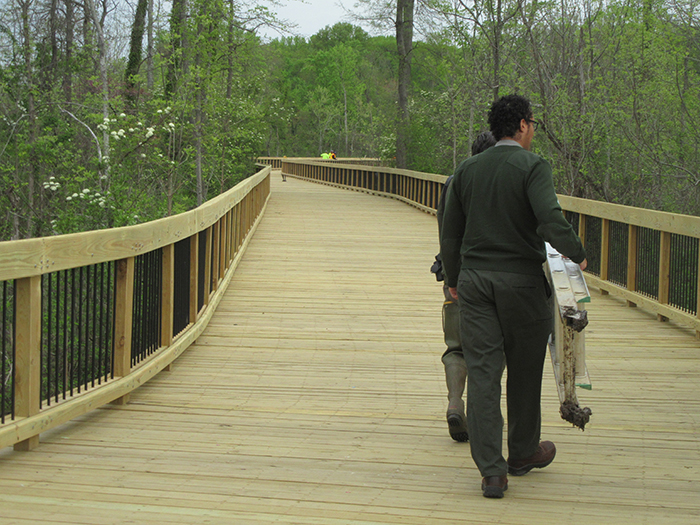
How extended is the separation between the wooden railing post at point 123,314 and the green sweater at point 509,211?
2.17m

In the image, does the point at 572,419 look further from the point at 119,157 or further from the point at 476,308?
the point at 119,157

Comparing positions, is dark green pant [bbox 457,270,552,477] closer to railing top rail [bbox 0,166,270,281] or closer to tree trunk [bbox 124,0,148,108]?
railing top rail [bbox 0,166,270,281]

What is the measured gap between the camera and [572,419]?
3664 mm

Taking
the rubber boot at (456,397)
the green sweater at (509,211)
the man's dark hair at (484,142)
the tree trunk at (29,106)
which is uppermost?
the tree trunk at (29,106)

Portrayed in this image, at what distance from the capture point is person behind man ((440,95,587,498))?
11.8ft

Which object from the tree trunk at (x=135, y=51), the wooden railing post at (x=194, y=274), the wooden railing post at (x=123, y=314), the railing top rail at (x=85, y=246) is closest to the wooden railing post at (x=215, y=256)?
the wooden railing post at (x=194, y=274)

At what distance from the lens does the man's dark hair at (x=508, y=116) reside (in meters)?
3.77

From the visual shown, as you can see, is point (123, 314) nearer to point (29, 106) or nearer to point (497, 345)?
point (497, 345)

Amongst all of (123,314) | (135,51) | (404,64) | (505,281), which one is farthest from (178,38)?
(505,281)

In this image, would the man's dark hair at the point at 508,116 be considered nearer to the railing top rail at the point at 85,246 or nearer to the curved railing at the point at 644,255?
the railing top rail at the point at 85,246

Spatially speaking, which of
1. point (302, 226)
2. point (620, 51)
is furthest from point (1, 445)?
point (620, 51)

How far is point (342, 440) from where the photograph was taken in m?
4.43

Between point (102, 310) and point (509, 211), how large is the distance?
8.53 ft

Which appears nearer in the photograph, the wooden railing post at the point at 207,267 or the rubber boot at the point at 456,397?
the rubber boot at the point at 456,397
